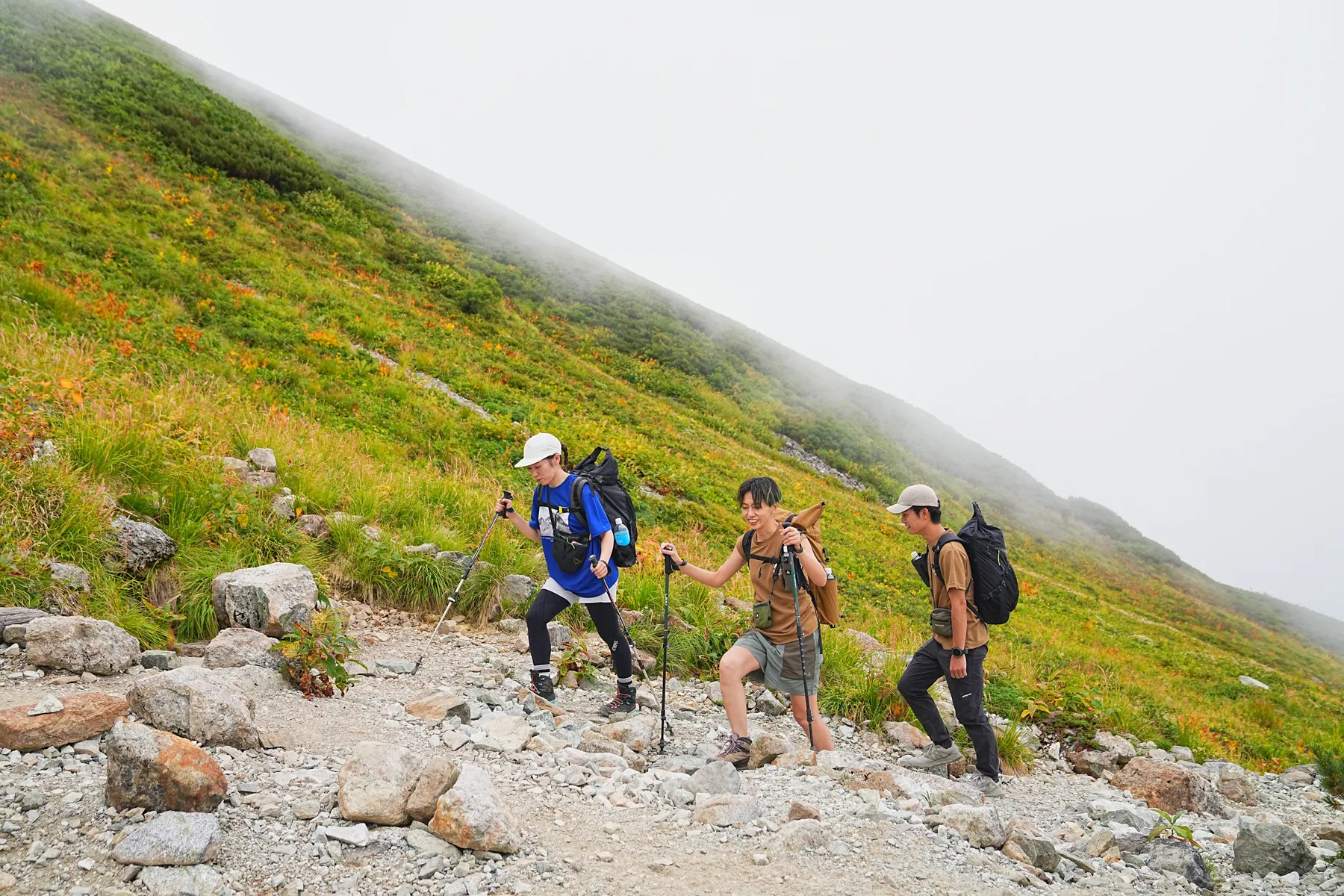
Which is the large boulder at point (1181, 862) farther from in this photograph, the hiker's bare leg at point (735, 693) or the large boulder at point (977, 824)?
the hiker's bare leg at point (735, 693)

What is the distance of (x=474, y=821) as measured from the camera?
318cm

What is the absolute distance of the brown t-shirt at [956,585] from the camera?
5.32m

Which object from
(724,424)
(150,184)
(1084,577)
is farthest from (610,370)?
(1084,577)

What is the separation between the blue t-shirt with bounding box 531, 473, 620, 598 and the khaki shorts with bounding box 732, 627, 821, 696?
128 cm

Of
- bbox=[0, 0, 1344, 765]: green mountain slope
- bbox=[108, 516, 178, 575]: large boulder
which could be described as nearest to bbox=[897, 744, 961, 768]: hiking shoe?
bbox=[0, 0, 1344, 765]: green mountain slope

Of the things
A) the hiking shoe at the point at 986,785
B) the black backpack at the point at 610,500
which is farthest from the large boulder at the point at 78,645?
the hiking shoe at the point at 986,785

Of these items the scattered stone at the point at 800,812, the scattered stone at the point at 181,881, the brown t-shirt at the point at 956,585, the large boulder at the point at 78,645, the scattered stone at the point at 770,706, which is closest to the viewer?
the scattered stone at the point at 181,881

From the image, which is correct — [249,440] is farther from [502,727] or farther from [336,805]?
[336,805]

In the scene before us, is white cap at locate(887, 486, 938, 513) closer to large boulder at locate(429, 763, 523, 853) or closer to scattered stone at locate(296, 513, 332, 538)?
large boulder at locate(429, 763, 523, 853)

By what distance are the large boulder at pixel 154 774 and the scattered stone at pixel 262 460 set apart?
520 cm

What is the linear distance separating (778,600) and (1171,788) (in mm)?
4001

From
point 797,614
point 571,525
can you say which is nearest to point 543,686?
point 571,525

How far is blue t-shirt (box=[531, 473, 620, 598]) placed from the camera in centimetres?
552

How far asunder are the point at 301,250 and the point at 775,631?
73.7 feet
